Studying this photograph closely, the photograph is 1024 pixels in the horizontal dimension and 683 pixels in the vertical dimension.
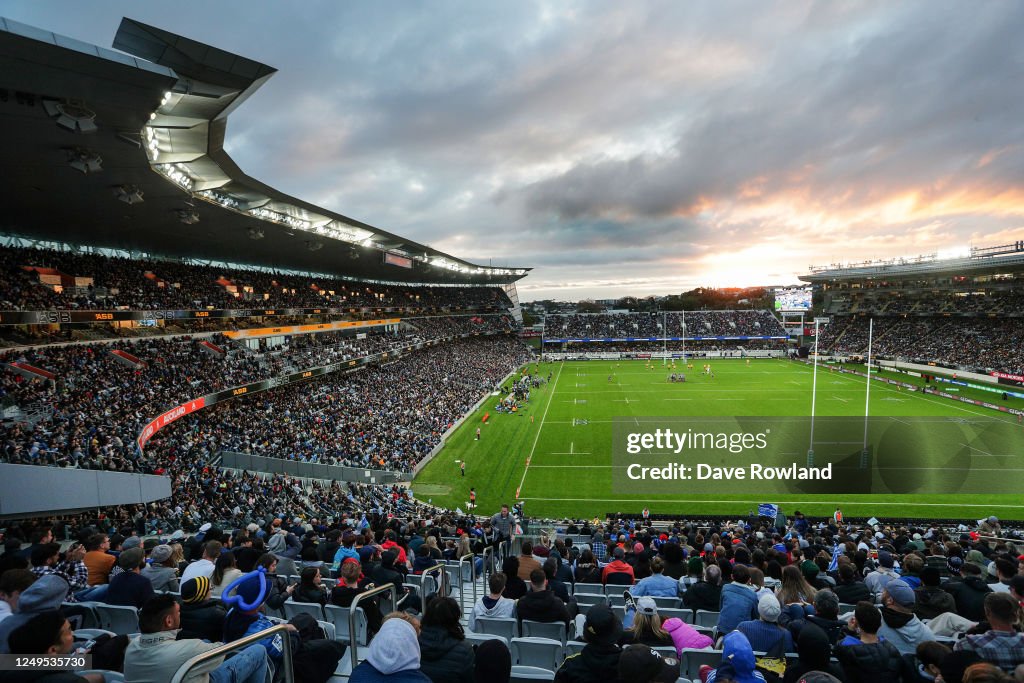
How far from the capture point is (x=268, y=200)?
24500 millimetres

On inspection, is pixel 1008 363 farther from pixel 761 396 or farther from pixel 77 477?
pixel 77 477

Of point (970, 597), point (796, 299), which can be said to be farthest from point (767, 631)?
point (796, 299)

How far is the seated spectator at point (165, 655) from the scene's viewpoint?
3.07 meters

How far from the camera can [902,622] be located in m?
4.52

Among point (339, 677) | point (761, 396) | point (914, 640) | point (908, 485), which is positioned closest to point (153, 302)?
point (339, 677)

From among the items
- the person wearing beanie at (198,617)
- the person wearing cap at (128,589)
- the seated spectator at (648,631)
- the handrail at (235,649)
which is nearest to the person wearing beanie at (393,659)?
the handrail at (235,649)

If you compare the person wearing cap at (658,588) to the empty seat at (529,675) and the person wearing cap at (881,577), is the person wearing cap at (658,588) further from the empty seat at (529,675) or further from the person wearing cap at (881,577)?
the empty seat at (529,675)

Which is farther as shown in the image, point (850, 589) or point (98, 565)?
point (850, 589)

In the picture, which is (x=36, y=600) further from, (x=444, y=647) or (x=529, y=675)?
(x=529, y=675)

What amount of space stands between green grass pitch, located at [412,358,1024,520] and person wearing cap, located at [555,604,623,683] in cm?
1802

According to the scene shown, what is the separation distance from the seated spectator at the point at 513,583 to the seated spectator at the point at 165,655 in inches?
134

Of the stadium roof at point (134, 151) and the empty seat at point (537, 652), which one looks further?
the stadium roof at point (134, 151)

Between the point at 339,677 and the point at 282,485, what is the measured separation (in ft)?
56.6

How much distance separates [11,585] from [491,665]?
14.2 feet
